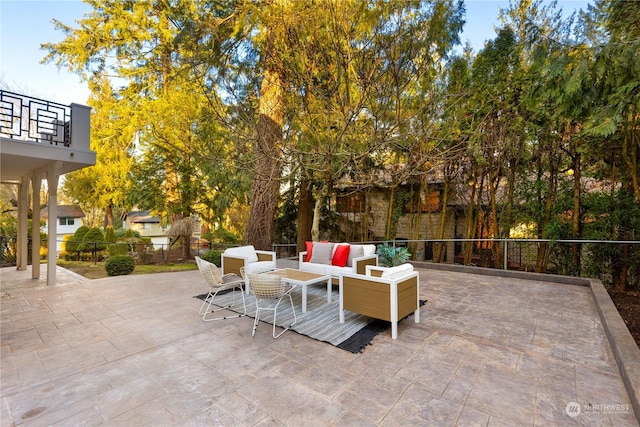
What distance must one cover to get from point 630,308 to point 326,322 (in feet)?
18.4

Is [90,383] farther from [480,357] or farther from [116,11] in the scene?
Answer: [116,11]

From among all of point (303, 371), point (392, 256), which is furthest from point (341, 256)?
point (303, 371)

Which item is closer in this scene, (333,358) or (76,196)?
(333,358)

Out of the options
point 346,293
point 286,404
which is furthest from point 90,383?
point 346,293

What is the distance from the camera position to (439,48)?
3619mm

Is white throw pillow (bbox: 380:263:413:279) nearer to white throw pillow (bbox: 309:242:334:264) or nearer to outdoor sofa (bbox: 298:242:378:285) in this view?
outdoor sofa (bbox: 298:242:378:285)

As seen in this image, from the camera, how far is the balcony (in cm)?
514

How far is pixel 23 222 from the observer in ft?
25.2

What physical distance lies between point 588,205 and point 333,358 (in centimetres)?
668

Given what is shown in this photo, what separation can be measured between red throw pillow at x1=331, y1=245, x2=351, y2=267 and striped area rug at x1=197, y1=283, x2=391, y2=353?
697 mm

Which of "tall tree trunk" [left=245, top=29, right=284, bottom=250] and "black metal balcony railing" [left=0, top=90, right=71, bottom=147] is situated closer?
"tall tree trunk" [left=245, top=29, right=284, bottom=250]

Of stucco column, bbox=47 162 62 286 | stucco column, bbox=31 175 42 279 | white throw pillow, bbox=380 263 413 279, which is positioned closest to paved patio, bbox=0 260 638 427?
white throw pillow, bbox=380 263 413 279
